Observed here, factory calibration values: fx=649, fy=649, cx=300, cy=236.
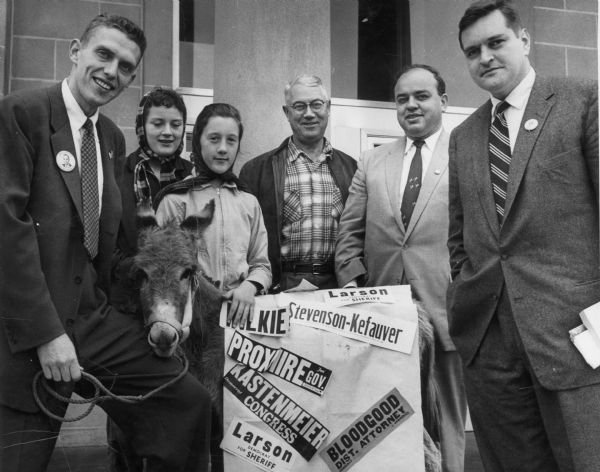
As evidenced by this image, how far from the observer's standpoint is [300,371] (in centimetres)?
329

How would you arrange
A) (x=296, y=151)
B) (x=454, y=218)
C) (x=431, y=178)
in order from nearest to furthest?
(x=454, y=218)
(x=431, y=178)
(x=296, y=151)

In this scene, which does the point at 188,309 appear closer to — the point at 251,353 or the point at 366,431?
the point at 251,353

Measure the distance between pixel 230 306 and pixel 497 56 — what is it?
177 cm

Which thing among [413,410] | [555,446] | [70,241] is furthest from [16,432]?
[555,446]

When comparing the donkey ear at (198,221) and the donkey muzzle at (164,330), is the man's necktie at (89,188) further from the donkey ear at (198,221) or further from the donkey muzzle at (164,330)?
the donkey ear at (198,221)

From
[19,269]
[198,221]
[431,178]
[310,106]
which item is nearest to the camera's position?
[19,269]

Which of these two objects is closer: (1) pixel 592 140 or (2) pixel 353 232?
(1) pixel 592 140

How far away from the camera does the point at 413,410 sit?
3324 mm

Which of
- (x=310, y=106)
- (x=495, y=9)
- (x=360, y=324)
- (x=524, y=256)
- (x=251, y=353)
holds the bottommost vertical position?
(x=251, y=353)

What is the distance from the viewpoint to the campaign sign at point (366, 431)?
3.26m

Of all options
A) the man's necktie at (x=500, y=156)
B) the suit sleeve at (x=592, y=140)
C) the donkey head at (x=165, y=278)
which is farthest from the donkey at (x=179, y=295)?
the suit sleeve at (x=592, y=140)

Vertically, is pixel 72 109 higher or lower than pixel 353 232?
higher

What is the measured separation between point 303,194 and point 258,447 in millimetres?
1654

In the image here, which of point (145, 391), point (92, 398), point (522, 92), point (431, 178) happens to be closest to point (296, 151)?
point (431, 178)
